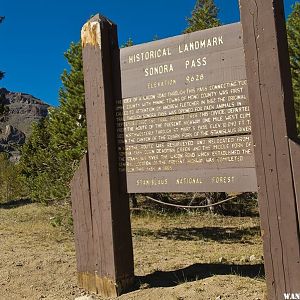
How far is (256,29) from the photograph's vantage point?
4133mm

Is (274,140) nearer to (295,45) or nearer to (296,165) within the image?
(296,165)

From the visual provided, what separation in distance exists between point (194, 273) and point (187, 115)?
232 centimetres

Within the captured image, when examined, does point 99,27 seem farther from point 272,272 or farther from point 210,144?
point 272,272

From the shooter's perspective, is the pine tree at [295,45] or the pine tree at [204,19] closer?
the pine tree at [295,45]

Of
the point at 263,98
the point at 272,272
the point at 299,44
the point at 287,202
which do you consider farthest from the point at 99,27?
the point at 299,44

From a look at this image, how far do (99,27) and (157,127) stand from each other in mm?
1458

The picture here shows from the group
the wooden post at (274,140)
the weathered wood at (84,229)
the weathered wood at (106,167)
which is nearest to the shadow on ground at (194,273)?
the weathered wood at (106,167)

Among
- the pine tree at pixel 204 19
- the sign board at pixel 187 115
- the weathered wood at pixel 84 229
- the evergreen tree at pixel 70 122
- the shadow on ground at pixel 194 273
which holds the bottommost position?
the shadow on ground at pixel 194 273

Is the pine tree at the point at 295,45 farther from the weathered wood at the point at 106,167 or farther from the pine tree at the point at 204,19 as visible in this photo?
the weathered wood at the point at 106,167

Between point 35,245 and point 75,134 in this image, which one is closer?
point 35,245

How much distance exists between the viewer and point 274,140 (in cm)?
400

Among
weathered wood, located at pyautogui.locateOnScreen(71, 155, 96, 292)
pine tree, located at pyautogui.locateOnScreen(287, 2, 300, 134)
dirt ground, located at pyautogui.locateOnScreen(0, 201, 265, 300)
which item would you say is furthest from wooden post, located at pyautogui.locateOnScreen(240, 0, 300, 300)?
pine tree, located at pyautogui.locateOnScreen(287, 2, 300, 134)

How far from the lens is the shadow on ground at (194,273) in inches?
Answer: 214

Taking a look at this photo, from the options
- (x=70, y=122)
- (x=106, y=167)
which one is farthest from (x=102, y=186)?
(x=70, y=122)
